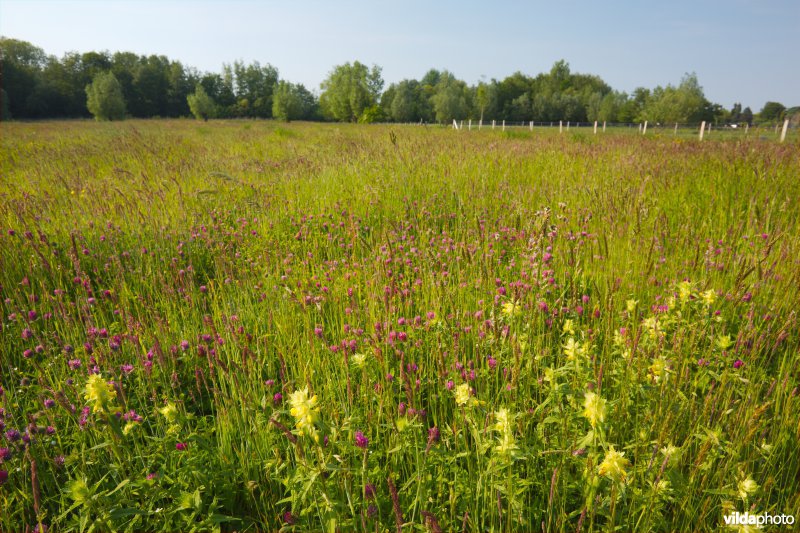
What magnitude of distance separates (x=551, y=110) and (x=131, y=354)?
85831 mm

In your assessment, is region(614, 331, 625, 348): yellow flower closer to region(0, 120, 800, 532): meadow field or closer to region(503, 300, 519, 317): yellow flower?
region(0, 120, 800, 532): meadow field

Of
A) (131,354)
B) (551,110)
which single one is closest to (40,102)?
(131,354)

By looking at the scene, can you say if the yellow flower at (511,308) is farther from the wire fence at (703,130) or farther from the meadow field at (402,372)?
the wire fence at (703,130)

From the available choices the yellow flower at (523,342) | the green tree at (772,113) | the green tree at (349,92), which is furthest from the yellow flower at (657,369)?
the green tree at (349,92)

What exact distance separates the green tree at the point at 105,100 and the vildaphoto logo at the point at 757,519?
53538 mm

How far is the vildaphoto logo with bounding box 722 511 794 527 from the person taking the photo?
1.15m

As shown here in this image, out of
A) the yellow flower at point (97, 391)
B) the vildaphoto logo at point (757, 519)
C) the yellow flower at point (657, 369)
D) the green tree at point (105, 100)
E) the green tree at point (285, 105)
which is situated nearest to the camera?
the vildaphoto logo at point (757, 519)

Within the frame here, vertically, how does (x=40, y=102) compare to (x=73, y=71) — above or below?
below

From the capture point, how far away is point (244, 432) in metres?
1.69

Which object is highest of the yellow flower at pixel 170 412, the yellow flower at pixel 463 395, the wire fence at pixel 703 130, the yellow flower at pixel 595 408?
the wire fence at pixel 703 130

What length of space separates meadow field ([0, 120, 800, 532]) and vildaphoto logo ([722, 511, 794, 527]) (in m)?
0.03

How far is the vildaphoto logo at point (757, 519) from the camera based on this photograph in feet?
3.78

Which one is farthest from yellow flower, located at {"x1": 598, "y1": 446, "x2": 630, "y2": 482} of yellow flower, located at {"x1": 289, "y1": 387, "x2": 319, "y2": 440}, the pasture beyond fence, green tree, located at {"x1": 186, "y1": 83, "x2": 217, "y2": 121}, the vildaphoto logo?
green tree, located at {"x1": 186, "y1": 83, "x2": 217, "y2": 121}

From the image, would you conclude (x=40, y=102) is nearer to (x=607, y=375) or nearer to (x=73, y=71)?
(x=73, y=71)
